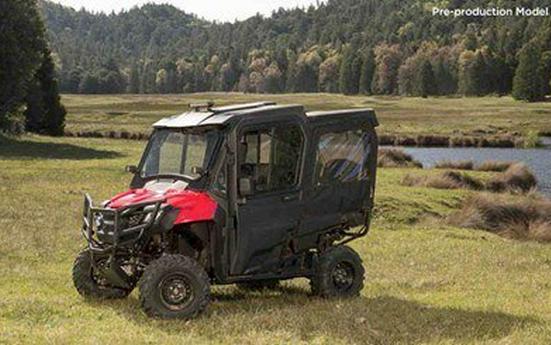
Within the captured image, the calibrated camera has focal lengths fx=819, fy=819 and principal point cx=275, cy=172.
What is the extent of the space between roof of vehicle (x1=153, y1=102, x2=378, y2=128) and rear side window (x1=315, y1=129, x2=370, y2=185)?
0.30 metres

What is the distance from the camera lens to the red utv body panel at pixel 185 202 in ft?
37.2

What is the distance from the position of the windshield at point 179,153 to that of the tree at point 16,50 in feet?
129

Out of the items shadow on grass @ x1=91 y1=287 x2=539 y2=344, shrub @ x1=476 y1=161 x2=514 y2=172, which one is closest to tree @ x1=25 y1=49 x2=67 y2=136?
shrub @ x1=476 y1=161 x2=514 y2=172

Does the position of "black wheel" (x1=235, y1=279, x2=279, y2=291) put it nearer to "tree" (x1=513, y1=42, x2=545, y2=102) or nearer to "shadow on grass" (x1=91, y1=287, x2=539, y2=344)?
"shadow on grass" (x1=91, y1=287, x2=539, y2=344)

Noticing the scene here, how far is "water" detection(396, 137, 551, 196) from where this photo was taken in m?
50.7

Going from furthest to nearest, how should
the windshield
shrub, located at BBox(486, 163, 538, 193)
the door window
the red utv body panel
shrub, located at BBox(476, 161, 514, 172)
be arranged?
1. shrub, located at BBox(476, 161, 514, 172)
2. shrub, located at BBox(486, 163, 538, 193)
3. the door window
4. the windshield
5. the red utv body panel

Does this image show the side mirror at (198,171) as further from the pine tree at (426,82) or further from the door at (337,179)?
the pine tree at (426,82)

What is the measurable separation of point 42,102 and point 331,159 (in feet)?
178

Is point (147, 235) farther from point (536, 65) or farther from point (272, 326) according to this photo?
point (536, 65)

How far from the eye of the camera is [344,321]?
11.1 metres

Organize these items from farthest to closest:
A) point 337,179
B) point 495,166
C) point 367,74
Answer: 1. point 367,74
2. point 495,166
3. point 337,179

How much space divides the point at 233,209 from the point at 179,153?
122 cm

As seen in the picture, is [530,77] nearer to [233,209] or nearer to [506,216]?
[506,216]

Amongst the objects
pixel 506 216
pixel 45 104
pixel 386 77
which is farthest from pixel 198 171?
pixel 386 77
